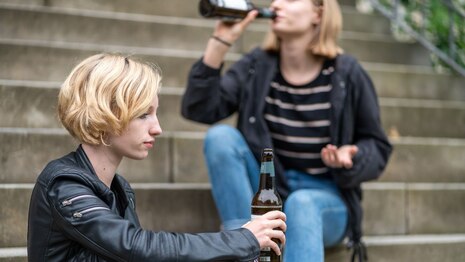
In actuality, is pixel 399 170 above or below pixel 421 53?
below

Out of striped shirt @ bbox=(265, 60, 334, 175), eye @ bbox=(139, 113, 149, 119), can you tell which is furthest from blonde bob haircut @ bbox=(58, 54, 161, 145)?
striped shirt @ bbox=(265, 60, 334, 175)

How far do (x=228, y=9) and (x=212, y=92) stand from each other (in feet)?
1.23

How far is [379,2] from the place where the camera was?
5961mm

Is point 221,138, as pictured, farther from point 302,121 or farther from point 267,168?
point 267,168

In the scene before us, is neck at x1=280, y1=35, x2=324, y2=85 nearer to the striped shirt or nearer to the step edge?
the striped shirt

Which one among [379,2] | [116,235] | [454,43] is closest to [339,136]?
[116,235]

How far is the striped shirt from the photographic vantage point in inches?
140

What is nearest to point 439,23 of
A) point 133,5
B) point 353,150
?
point 133,5

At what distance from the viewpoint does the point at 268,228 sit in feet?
7.42

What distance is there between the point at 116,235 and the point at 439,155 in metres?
2.82

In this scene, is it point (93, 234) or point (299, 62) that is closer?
point (93, 234)

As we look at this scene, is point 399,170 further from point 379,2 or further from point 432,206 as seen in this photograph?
point 379,2

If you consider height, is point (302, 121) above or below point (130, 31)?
below

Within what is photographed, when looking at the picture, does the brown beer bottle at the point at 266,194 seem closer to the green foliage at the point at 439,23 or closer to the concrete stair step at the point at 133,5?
the concrete stair step at the point at 133,5
